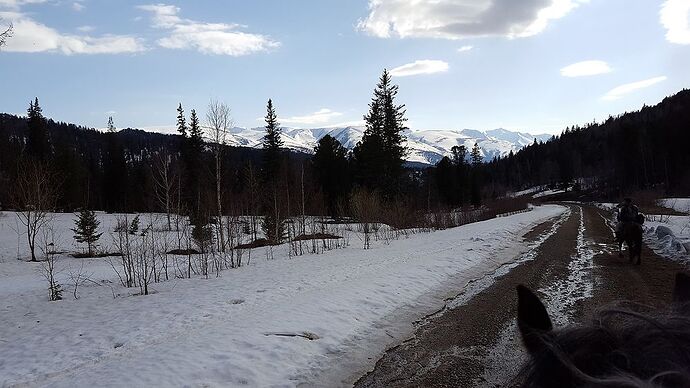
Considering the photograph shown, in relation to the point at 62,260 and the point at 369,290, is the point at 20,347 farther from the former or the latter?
the point at 62,260

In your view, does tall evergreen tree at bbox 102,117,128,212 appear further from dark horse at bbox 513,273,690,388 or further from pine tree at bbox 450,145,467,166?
dark horse at bbox 513,273,690,388

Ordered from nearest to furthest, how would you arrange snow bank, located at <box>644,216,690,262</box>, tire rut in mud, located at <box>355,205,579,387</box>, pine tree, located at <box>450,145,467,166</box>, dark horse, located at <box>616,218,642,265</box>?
1. tire rut in mud, located at <box>355,205,579,387</box>
2. dark horse, located at <box>616,218,642,265</box>
3. snow bank, located at <box>644,216,690,262</box>
4. pine tree, located at <box>450,145,467,166</box>

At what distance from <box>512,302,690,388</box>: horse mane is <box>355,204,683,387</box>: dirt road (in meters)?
0.17

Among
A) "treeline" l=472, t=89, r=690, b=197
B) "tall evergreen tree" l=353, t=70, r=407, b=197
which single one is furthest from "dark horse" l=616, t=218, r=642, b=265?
"treeline" l=472, t=89, r=690, b=197

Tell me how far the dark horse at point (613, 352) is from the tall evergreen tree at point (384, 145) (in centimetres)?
3850

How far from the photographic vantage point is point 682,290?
1163mm

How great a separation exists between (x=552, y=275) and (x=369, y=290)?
4.62m

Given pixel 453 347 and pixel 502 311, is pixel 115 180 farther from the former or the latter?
pixel 453 347

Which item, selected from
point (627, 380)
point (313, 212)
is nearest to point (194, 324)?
point (627, 380)

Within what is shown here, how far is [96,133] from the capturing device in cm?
14575

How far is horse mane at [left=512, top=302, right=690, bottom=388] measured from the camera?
2.61 ft

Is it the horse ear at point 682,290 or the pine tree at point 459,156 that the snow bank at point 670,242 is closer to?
the horse ear at point 682,290

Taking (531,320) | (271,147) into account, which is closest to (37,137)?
(271,147)

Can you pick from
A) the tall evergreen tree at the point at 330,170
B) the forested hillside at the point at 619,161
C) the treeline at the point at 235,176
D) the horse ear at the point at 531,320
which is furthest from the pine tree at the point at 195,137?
the horse ear at the point at 531,320
